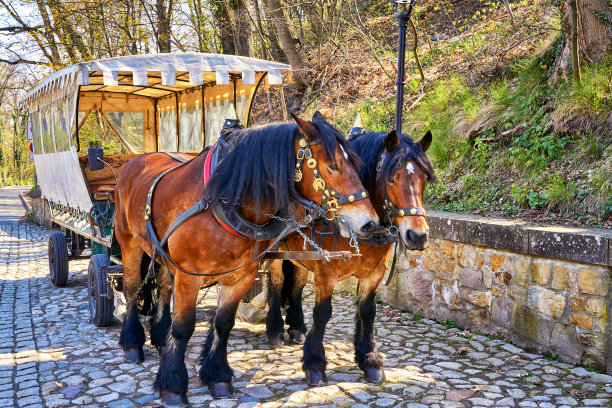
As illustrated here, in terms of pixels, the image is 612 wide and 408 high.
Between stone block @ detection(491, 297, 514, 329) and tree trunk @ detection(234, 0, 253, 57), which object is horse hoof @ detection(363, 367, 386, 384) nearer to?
stone block @ detection(491, 297, 514, 329)

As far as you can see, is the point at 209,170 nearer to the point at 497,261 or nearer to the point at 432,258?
the point at 497,261

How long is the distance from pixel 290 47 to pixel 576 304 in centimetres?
911

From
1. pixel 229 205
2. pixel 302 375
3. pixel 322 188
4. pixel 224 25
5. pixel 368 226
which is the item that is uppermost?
pixel 224 25

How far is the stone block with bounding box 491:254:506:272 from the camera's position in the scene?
15.9 ft

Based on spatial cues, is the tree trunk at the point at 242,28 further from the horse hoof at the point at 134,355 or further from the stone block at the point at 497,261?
the horse hoof at the point at 134,355

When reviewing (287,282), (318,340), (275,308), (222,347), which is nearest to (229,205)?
(222,347)

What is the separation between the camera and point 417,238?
3416 millimetres

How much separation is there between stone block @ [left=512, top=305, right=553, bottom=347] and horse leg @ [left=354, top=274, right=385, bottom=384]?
1.36m

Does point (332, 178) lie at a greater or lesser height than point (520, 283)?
greater

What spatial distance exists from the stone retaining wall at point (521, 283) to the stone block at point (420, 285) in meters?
0.01

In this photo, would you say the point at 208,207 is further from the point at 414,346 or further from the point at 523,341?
the point at 523,341

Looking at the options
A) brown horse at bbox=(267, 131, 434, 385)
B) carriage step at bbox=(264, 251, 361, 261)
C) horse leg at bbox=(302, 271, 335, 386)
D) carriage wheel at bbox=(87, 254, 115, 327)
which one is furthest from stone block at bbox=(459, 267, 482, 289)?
carriage wheel at bbox=(87, 254, 115, 327)

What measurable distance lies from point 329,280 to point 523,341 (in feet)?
6.20

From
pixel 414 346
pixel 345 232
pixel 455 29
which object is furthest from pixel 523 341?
pixel 455 29
